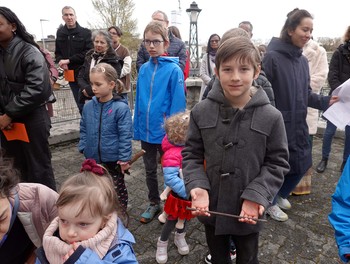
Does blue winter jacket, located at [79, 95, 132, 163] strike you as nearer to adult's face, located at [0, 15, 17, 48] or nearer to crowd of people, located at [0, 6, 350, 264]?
crowd of people, located at [0, 6, 350, 264]

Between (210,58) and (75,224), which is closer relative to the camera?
(75,224)

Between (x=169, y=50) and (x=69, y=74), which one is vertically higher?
(x=169, y=50)

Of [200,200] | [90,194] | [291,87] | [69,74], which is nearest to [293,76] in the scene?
[291,87]

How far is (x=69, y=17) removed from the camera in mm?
4918

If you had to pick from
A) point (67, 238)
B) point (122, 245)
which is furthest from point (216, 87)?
point (67, 238)

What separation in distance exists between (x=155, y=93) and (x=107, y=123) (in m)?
0.57

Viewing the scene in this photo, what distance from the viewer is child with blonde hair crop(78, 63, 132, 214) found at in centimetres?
276

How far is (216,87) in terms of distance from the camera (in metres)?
1.66

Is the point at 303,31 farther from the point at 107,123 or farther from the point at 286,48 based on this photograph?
the point at 107,123

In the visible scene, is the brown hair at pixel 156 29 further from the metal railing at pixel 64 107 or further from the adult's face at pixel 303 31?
the metal railing at pixel 64 107

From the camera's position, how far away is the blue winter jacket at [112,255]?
1.24 m

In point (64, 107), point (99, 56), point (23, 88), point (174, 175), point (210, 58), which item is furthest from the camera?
point (64, 107)

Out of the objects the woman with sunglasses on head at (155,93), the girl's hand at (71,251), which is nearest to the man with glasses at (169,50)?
the woman with sunglasses on head at (155,93)

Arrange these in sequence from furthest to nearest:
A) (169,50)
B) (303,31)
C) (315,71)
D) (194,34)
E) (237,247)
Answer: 1. (194,34)
2. (169,50)
3. (315,71)
4. (303,31)
5. (237,247)
